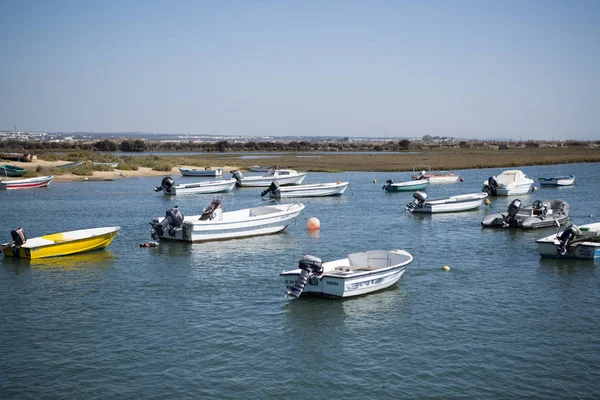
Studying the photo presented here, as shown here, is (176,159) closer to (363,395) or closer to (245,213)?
(245,213)

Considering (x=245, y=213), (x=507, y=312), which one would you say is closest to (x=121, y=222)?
(x=245, y=213)

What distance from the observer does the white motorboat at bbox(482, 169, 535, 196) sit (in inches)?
2090

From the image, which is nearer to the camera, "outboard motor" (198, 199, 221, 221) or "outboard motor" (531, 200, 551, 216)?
"outboard motor" (198, 199, 221, 221)

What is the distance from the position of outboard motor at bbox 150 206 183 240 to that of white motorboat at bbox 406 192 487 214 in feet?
56.0

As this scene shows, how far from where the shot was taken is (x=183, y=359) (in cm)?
1728

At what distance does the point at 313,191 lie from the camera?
183 ft

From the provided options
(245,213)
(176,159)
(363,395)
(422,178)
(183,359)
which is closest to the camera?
(363,395)

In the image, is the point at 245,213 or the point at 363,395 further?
the point at 245,213

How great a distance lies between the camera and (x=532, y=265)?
90.3ft

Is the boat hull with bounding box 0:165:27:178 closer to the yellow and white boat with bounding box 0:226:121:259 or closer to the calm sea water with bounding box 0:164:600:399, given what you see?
the calm sea water with bounding box 0:164:600:399

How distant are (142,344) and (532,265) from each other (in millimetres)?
17111

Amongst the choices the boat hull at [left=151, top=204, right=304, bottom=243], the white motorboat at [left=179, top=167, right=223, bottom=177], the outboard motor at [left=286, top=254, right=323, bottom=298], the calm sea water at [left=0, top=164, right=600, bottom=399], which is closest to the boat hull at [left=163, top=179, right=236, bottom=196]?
the white motorboat at [left=179, top=167, right=223, bottom=177]

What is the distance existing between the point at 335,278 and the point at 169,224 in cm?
1417

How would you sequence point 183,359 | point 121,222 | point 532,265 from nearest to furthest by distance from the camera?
point 183,359, point 532,265, point 121,222
